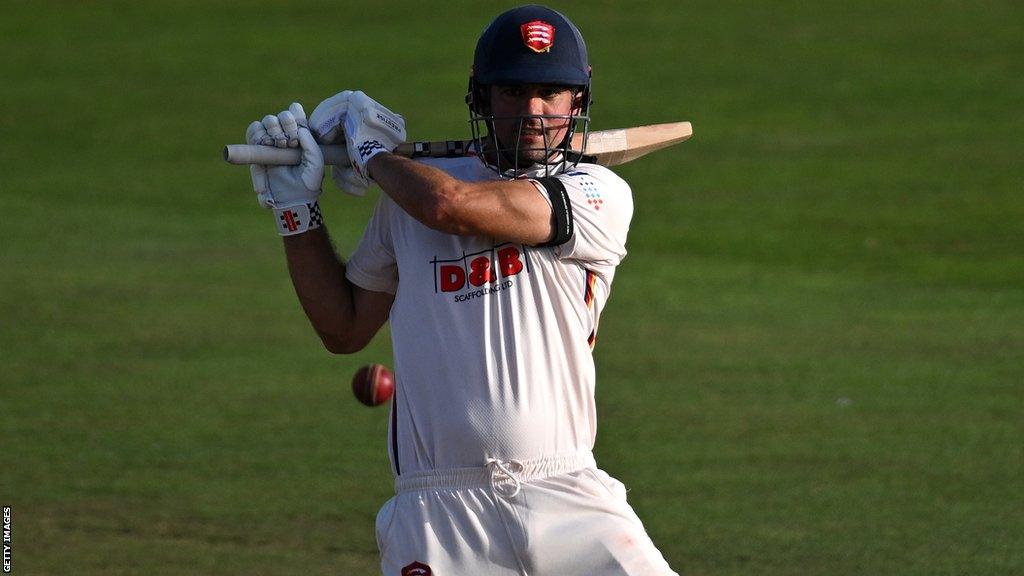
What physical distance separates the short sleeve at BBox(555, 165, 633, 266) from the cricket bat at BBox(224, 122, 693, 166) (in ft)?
0.37

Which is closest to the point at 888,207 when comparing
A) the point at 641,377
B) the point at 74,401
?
the point at 641,377

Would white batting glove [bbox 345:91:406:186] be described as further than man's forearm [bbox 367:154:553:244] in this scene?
Yes

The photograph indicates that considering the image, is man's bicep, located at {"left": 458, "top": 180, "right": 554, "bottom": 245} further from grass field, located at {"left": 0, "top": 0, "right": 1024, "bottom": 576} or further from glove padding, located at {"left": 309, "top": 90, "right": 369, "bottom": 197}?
grass field, located at {"left": 0, "top": 0, "right": 1024, "bottom": 576}

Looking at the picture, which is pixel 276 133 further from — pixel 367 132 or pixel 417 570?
pixel 417 570

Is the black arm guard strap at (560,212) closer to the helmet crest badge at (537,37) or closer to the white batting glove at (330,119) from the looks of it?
the helmet crest badge at (537,37)

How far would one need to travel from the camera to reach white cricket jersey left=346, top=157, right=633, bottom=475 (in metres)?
4.05

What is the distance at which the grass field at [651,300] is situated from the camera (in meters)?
7.76

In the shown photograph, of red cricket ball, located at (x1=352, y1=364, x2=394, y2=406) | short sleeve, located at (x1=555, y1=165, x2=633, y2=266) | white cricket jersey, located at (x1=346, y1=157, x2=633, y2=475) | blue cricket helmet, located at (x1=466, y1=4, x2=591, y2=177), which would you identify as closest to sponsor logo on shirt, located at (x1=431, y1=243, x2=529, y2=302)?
white cricket jersey, located at (x1=346, y1=157, x2=633, y2=475)

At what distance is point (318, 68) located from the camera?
26.1 meters

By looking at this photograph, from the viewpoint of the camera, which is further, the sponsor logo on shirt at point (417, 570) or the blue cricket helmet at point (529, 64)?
the blue cricket helmet at point (529, 64)

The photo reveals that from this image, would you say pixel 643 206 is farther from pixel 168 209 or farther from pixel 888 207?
pixel 168 209

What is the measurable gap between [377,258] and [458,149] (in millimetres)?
388

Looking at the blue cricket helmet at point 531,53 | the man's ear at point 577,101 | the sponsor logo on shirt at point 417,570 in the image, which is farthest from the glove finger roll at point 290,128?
the sponsor logo on shirt at point 417,570

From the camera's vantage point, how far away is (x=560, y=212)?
414cm
